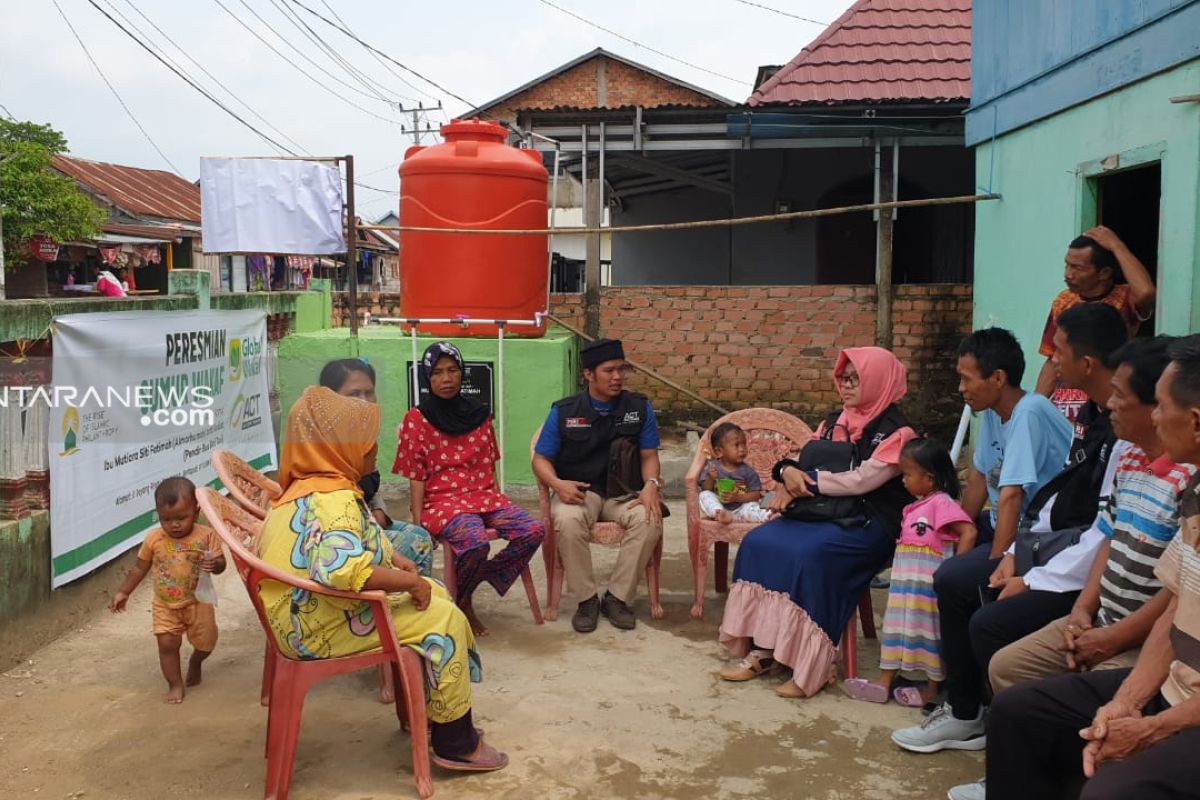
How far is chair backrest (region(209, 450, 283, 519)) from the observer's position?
3.73 metres

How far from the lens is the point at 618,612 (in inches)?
185

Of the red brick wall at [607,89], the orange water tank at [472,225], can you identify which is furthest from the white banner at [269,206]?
the red brick wall at [607,89]

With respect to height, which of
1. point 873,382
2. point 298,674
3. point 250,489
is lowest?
point 298,674

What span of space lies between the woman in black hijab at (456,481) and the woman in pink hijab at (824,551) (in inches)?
40.3

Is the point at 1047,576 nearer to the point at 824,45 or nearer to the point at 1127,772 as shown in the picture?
the point at 1127,772

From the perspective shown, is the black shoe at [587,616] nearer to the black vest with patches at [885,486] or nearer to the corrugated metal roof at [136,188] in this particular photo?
the black vest with patches at [885,486]

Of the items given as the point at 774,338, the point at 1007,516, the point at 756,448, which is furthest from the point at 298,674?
the point at 774,338

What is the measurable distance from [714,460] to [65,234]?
59.6 feet

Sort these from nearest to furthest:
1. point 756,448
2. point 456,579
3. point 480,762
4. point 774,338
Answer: point 480,762
point 456,579
point 756,448
point 774,338

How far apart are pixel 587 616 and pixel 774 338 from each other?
449 cm

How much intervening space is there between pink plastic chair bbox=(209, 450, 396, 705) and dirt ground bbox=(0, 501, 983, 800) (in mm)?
76

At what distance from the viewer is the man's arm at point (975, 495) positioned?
3.88m

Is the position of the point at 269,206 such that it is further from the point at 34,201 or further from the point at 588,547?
the point at 34,201

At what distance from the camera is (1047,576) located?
3020 mm
